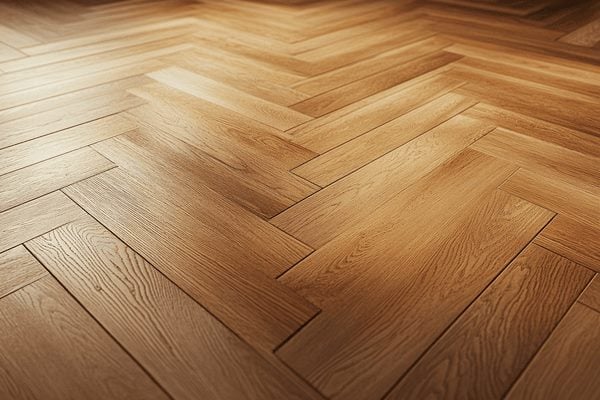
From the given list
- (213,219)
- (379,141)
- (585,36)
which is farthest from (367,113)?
(585,36)

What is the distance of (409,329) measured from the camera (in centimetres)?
64

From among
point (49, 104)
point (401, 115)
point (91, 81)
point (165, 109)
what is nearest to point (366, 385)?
point (401, 115)

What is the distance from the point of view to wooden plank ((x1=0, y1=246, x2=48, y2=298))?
699 mm

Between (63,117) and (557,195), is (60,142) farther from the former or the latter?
(557,195)

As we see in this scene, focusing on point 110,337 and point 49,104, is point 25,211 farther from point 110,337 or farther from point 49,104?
point 49,104

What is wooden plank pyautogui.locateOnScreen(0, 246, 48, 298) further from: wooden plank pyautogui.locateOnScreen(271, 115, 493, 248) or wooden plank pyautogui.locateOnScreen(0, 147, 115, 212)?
wooden plank pyautogui.locateOnScreen(271, 115, 493, 248)

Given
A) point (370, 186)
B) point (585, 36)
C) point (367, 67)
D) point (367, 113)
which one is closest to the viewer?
point (370, 186)

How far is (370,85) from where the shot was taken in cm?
142

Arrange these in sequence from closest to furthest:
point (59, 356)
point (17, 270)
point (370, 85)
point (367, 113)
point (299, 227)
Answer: point (59, 356) < point (17, 270) < point (299, 227) < point (367, 113) < point (370, 85)

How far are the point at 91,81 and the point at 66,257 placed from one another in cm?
88

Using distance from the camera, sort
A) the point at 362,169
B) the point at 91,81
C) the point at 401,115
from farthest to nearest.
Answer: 1. the point at 91,81
2. the point at 401,115
3. the point at 362,169

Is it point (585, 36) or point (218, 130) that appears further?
point (585, 36)

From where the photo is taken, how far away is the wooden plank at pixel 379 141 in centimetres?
99

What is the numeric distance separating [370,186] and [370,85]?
0.59 metres
